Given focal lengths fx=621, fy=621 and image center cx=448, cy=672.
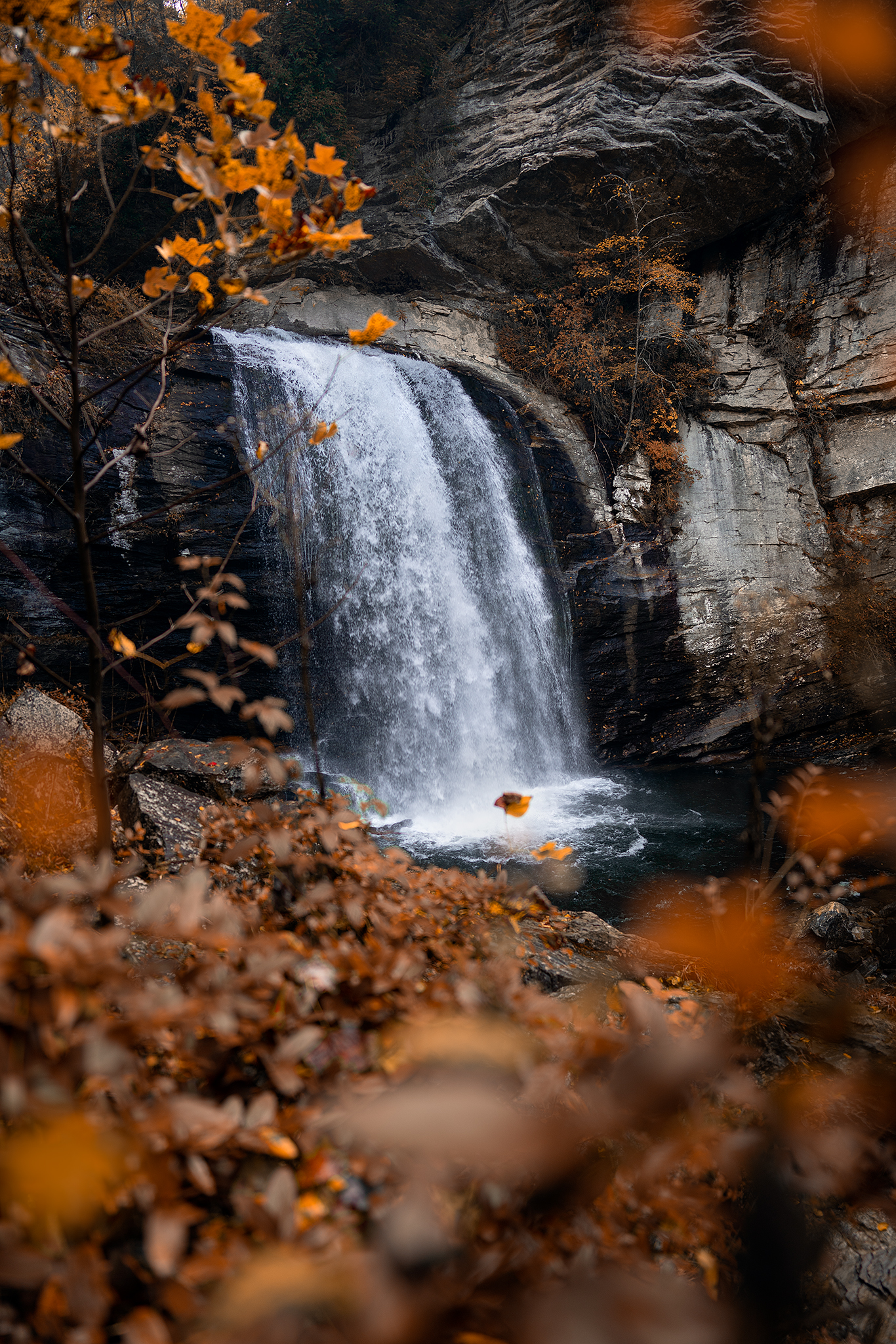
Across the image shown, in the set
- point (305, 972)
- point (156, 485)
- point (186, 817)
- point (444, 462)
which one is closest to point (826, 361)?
point (444, 462)

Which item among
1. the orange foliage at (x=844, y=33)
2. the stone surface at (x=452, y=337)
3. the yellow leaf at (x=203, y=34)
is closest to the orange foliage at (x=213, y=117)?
the yellow leaf at (x=203, y=34)

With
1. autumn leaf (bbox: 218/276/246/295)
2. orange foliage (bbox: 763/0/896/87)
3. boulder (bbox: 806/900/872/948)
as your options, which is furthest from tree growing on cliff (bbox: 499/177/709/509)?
autumn leaf (bbox: 218/276/246/295)

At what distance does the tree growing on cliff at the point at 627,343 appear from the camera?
11211 mm


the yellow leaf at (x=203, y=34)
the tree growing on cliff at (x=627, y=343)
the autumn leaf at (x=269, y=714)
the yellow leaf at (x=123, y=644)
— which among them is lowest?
the autumn leaf at (x=269, y=714)

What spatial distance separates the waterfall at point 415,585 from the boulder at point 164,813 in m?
4.37

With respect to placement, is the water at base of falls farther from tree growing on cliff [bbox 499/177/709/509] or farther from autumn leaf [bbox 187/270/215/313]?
autumn leaf [bbox 187/270/215/313]

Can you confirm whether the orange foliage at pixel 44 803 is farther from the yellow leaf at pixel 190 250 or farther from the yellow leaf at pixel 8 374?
the yellow leaf at pixel 190 250

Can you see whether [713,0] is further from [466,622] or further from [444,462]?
[466,622]

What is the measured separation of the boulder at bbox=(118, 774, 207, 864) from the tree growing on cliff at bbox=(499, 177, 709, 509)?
9.66 meters

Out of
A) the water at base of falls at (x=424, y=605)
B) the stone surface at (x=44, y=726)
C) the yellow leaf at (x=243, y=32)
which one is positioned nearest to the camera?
the yellow leaf at (x=243, y=32)

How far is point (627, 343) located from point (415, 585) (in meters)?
6.91

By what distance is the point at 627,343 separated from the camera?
12.0m

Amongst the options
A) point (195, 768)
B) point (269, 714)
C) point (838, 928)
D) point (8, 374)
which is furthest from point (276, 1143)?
point (838, 928)

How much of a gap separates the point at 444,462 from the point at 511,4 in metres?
9.04
